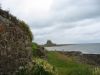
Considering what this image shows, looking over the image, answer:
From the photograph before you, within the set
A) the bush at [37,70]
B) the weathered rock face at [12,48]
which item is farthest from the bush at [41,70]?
the weathered rock face at [12,48]

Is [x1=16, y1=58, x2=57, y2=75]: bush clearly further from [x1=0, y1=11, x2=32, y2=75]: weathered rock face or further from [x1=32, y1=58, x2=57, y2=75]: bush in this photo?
[x1=0, y1=11, x2=32, y2=75]: weathered rock face

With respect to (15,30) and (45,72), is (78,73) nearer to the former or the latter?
(45,72)

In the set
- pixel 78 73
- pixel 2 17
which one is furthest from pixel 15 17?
pixel 78 73

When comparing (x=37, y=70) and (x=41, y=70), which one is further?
(x=41, y=70)

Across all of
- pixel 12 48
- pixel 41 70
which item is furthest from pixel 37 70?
pixel 12 48

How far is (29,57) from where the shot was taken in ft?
63.7

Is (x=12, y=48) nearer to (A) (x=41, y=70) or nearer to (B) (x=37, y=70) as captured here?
(B) (x=37, y=70)

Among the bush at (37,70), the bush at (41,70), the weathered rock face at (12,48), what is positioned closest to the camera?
the weathered rock face at (12,48)

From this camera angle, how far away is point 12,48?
18422 mm

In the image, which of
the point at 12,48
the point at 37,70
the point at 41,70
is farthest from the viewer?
the point at 41,70

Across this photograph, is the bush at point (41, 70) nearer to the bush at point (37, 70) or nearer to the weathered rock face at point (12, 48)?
the bush at point (37, 70)

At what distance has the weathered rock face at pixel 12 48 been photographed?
17984 mm

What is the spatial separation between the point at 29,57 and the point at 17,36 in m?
1.37

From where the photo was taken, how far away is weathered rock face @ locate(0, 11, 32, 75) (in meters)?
18.0
